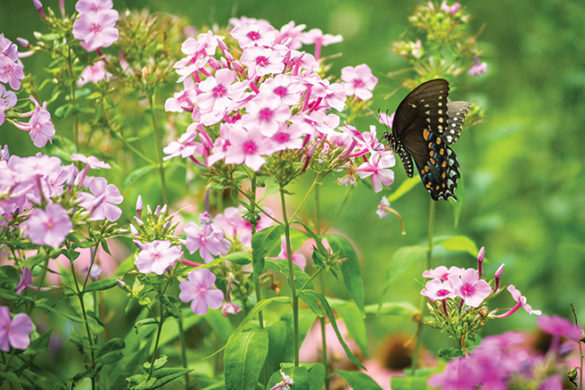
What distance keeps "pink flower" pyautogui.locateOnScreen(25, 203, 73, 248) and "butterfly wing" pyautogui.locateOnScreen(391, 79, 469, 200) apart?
0.81 meters

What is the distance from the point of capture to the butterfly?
131cm

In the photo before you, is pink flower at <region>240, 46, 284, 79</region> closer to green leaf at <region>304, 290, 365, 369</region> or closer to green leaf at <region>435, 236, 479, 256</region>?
green leaf at <region>304, 290, 365, 369</region>

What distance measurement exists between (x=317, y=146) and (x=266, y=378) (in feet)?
1.81

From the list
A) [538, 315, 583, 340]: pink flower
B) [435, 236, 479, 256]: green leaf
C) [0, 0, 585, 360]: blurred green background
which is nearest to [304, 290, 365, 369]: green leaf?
[538, 315, 583, 340]: pink flower

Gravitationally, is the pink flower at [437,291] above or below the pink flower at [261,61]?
below

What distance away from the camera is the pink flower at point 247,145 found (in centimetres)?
98

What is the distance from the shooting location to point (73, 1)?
307 centimetres

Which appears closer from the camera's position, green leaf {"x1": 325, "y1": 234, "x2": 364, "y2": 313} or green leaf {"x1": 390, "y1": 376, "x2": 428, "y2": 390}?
green leaf {"x1": 325, "y1": 234, "x2": 364, "y2": 313}

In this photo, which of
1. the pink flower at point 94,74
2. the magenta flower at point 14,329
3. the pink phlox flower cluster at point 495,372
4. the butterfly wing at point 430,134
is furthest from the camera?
the pink flower at point 94,74

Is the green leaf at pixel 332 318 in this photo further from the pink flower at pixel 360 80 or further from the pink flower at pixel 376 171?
the pink flower at pixel 360 80

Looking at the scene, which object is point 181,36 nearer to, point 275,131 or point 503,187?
point 275,131

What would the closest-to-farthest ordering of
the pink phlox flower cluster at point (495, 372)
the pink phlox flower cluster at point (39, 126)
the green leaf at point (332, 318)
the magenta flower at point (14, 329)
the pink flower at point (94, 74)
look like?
the pink phlox flower cluster at point (495, 372)
the magenta flower at point (14, 329)
the green leaf at point (332, 318)
the pink phlox flower cluster at point (39, 126)
the pink flower at point (94, 74)

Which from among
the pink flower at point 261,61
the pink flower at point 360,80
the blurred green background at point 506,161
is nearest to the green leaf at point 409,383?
the pink flower at point 360,80

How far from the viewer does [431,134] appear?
1.41 m
